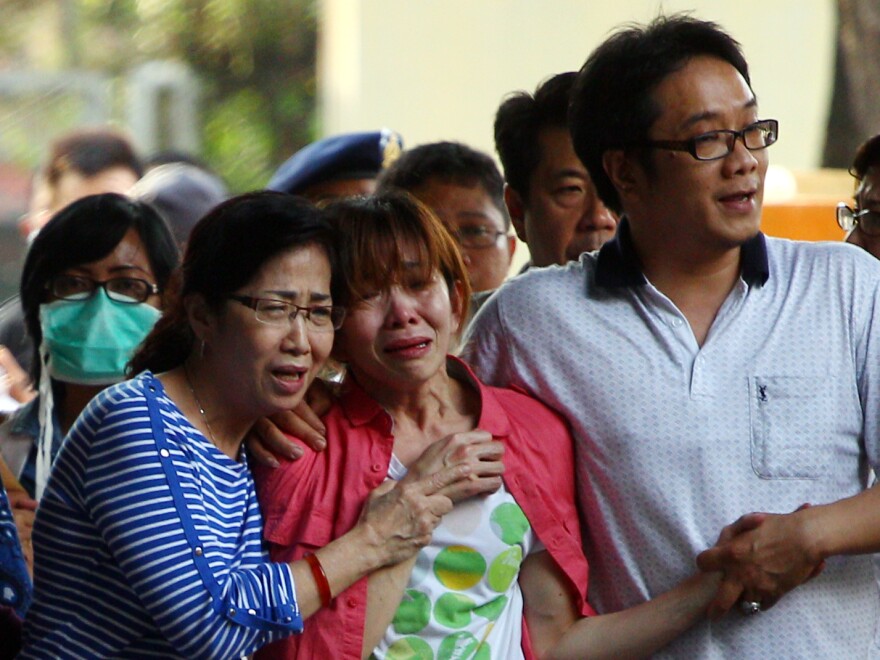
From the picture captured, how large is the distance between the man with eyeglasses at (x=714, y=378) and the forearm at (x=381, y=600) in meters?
0.43

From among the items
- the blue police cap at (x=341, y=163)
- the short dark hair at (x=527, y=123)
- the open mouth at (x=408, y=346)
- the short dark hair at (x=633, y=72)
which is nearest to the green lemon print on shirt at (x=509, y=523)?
the open mouth at (x=408, y=346)

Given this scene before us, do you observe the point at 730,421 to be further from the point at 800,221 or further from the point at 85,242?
the point at 800,221

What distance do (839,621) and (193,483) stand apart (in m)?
1.14

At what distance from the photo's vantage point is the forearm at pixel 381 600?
243 centimetres

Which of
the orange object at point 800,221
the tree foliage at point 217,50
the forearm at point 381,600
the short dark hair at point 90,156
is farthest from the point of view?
the tree foliage at point 217,50

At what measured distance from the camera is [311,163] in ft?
14.0

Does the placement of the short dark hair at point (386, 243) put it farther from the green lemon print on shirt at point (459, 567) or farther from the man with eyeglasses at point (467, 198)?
the man with eyeglasses at point (467, 198)

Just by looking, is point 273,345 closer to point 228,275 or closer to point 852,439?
point 228,275

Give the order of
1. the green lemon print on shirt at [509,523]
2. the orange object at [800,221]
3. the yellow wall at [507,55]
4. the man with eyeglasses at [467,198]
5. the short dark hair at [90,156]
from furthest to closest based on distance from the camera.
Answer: the yellow wall at [507,55] < the short dark hair at [90,156] < the orange object at [800,221] < the man with eyeglasses at [467,198] < the green lemon print on shirt at [509,523]

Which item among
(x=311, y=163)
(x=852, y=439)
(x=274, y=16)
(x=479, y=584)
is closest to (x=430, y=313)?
(x=479, y=584)

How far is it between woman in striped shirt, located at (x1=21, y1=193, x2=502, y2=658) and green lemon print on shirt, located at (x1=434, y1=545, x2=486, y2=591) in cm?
8

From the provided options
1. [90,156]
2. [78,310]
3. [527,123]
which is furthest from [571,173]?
[90,156]

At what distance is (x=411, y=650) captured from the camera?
2471mm

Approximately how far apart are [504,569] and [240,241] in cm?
71
